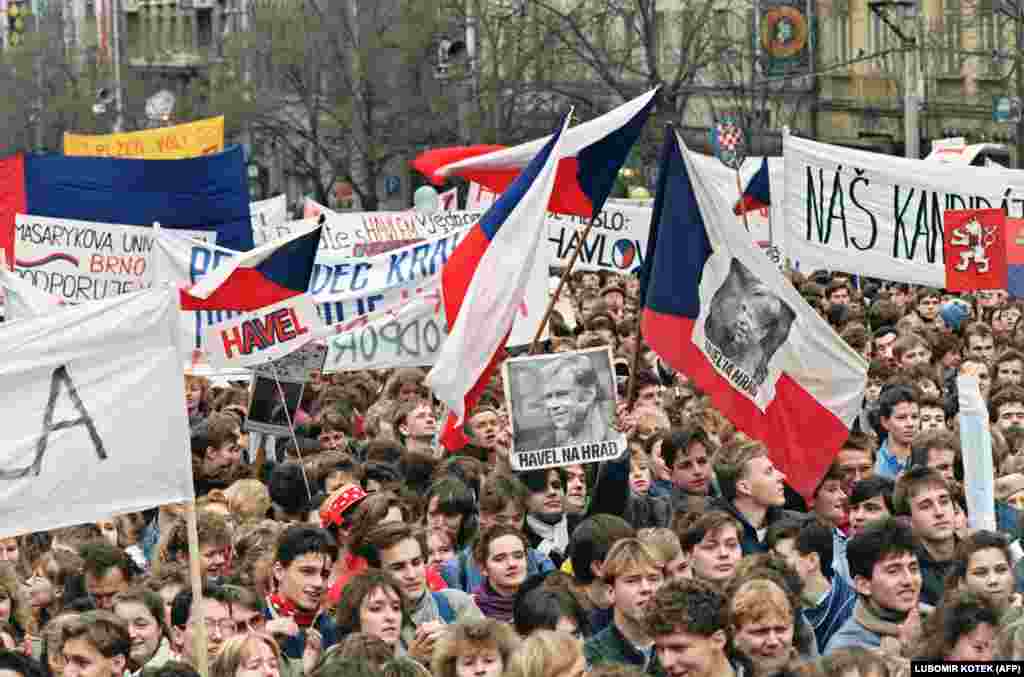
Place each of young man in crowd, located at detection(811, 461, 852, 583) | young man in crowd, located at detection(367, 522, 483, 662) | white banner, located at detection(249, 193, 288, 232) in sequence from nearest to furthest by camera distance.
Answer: young man in crowd, located at detection(367, 522, 483, 662)
young man in crowd, located at detection(811, 461, 852, 583)
white banner, located at detection(249, 193, 288, 232)

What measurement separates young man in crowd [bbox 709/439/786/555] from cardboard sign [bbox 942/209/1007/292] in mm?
5619

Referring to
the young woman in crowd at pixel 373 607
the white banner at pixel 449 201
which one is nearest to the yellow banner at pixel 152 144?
the white banner at pixel 449 201

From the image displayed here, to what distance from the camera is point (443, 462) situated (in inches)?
480

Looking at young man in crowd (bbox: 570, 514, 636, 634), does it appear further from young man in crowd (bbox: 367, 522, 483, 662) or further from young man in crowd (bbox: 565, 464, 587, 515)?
young man in crowd (bbox: 565, 464, 587, 515)

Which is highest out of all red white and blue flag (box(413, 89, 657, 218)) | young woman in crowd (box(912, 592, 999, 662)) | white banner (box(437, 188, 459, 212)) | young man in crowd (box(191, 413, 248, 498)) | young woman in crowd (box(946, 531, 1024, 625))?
red white and blue flag (box(413, 89, 657, 218))

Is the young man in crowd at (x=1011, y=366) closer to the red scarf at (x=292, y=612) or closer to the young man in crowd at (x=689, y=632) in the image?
the red scarf at (x=292, y=612)

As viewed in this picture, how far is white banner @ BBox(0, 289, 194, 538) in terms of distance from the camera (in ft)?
30.2

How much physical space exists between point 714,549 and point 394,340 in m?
6.67

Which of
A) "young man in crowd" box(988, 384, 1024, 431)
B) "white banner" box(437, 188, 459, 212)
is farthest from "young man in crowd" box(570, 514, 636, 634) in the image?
"white banner" box(437, 188, 459, 212)

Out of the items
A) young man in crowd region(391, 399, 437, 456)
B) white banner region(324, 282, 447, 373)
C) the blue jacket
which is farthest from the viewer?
white banner region(324, 282, 447, 373)

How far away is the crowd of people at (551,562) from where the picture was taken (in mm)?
8000

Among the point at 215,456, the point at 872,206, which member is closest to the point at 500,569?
the point at 215,456

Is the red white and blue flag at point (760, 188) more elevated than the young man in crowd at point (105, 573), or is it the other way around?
the red white and blue flag at point (760, 188)

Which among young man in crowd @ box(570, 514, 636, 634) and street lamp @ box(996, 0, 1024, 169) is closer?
young man in crowd @ box(570, 514, 636, 634)
